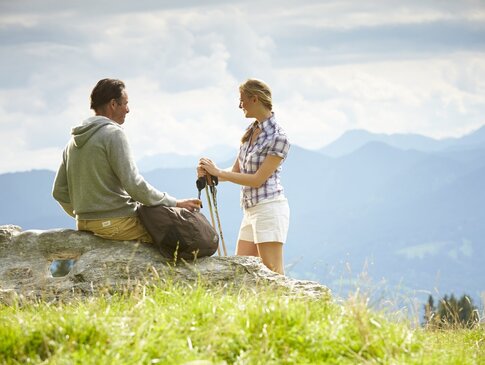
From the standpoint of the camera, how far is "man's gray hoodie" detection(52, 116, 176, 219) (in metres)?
8.37

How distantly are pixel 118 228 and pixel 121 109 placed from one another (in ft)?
5.25

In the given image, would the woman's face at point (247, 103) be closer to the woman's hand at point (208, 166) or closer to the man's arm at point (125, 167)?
the woman's hand at point (208, 166)

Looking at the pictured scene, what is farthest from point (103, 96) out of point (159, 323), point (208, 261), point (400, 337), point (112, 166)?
point (400, 337)

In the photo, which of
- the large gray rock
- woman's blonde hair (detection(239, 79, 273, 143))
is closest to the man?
the large gray rock

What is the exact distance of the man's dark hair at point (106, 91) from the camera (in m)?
8.30

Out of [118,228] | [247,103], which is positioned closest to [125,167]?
[118,228]

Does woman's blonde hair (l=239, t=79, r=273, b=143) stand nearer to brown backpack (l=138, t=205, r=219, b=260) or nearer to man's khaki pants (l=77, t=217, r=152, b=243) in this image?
brown backpack (l=138, t=205, r=219, b=260)

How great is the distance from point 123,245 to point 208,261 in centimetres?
112

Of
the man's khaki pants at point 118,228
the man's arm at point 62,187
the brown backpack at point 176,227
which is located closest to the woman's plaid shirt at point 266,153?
the brown backpack at point 176,227

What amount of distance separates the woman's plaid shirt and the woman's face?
233 millimetres

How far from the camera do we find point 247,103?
941cm

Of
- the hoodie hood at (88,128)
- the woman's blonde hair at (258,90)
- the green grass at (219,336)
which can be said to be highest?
the woman's blonde hair at (258,90)

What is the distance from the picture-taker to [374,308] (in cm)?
692

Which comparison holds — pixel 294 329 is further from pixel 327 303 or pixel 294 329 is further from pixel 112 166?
pixel 112 166
